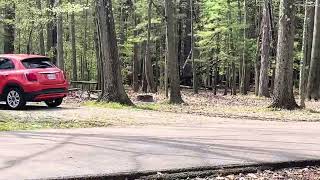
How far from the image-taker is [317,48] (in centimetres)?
2558

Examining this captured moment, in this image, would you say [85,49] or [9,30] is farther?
[85,49]

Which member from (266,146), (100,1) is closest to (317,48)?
(100,1)

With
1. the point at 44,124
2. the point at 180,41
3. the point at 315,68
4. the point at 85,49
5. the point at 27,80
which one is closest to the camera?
the point at 44,124

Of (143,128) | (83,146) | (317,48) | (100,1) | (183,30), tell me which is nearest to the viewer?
(83,146)

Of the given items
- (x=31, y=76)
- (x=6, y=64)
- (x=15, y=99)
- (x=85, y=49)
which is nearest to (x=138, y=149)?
(x=31, y=76)

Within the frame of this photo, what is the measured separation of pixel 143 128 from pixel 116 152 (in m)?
3.56

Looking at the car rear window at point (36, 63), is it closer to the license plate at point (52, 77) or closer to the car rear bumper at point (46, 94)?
the license plate at point (52, 77)

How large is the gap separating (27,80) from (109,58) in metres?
4.05

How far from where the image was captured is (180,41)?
174ft

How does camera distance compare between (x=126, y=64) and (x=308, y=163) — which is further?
(x=126, y=64)

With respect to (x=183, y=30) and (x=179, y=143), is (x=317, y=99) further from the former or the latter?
(x=183, y=30)

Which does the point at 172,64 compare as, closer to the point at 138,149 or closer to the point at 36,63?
the point at 36,63

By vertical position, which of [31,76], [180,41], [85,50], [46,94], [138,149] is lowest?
[138,149]

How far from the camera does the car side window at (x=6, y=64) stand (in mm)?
15401
